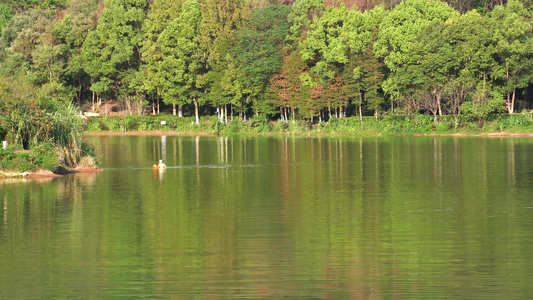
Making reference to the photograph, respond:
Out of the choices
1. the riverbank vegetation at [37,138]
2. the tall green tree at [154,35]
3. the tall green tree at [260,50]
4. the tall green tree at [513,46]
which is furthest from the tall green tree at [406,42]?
the riverbank vegetation at [37,138]

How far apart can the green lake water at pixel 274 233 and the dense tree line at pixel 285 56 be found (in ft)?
120

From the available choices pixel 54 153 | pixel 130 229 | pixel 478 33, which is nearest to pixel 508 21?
pixel 478 33

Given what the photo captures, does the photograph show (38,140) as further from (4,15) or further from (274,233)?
(4,15)

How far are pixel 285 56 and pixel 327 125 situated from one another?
37.8ft

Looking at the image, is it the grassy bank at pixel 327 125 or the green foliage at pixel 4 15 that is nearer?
the grassy bank at pixel 327 125

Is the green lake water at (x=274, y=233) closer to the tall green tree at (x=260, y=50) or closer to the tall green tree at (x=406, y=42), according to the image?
the tall green tree at (x=406, y=42)

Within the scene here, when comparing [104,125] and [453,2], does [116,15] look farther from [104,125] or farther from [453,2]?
[453,2]

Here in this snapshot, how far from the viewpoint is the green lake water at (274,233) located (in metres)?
17.3

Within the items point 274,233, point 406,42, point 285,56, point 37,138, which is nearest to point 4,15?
point 285,56

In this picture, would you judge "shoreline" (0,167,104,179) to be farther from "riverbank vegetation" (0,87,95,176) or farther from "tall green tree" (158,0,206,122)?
"tall green tree" (158,0,206,122)

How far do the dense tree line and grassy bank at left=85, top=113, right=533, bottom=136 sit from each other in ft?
5.14

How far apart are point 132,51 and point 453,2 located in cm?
4264

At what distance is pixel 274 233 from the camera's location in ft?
77.5

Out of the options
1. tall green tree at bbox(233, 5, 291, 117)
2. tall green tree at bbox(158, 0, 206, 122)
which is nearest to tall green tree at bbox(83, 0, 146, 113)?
tall green tree at bbox(158, 0, 206, 122)
